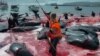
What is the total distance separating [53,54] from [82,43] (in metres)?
3.29

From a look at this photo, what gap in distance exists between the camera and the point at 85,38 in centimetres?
1595

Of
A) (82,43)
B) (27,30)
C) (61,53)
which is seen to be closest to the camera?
(61,53)

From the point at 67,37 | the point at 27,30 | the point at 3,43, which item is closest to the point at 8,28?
the point at 27,30

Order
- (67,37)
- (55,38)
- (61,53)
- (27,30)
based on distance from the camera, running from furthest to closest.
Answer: (27,30), (67,37), (61,53), (55,38)

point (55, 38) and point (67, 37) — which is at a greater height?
point (55, 38)

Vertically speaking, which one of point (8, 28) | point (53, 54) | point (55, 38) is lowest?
point (8, 28)

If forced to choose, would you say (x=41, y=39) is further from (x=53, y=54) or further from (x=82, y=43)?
(x=53, y=54)

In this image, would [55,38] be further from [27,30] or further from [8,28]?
[8,28]

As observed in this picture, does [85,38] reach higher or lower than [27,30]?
higher

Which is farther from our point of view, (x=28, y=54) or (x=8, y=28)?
(x=8, y=28)

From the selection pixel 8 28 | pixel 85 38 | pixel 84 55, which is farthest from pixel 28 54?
pixel 8 28

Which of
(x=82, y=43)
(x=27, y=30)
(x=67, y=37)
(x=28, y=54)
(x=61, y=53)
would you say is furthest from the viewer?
(x=27, y=30)

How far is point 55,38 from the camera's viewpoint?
12.7 meters

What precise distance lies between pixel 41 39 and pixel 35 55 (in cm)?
383
